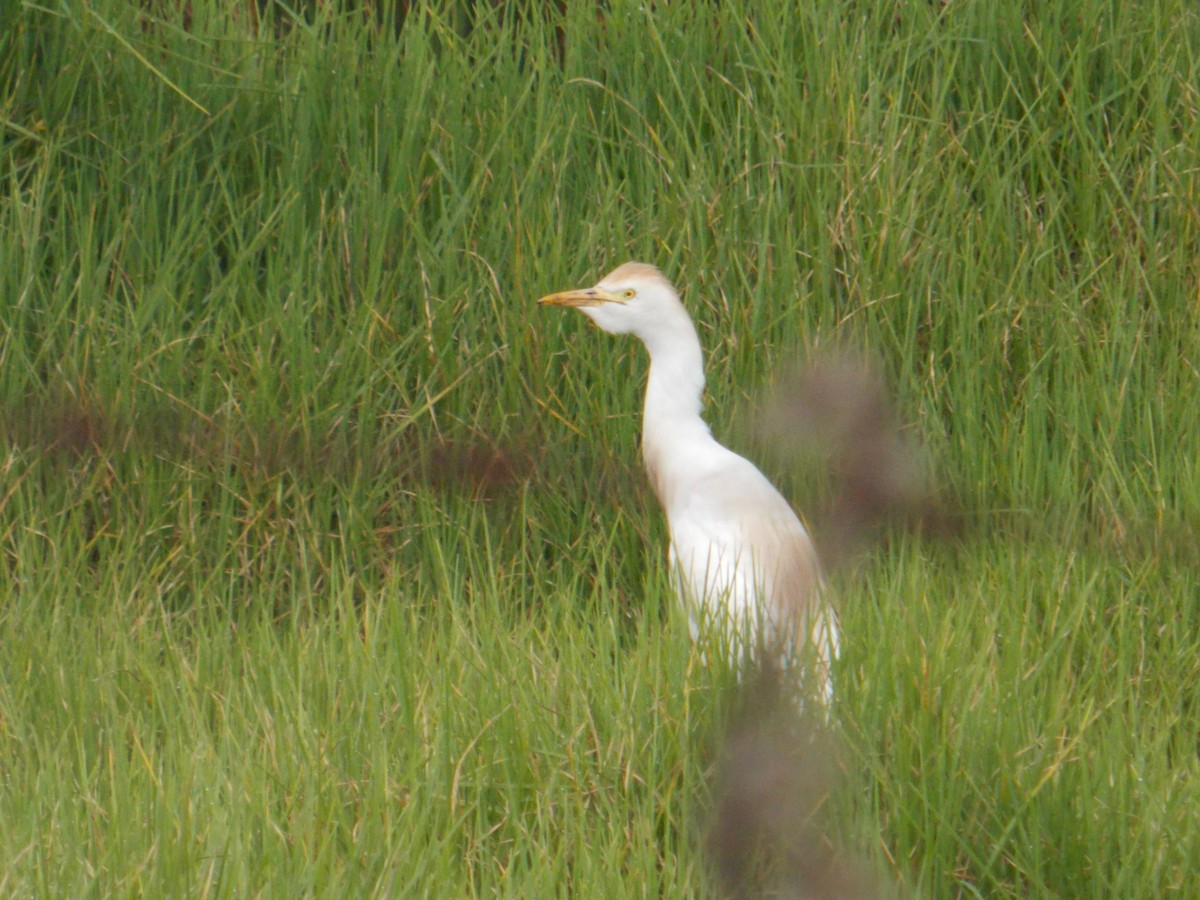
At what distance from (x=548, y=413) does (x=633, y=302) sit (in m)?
0.35

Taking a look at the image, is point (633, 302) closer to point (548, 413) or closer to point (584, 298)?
point (584, 298)

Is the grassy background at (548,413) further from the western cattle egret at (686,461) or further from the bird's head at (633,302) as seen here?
the bird's head at (633,302)

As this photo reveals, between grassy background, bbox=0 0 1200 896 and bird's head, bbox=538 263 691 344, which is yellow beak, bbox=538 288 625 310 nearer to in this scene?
bird's head, bbox=538 263 691 344

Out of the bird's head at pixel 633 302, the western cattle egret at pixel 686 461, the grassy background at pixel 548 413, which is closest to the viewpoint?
the grassy background at pixel 548 413

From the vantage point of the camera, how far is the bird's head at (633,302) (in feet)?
9.30

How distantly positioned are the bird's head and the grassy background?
269mm

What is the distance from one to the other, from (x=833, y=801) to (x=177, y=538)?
1.66 m

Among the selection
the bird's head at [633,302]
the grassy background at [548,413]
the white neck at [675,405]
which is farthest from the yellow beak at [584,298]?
the grassy background at [548,413]

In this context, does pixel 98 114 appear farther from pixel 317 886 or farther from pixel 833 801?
pixel 833 801

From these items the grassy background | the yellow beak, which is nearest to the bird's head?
the yellow beak

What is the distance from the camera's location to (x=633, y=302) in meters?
2.86

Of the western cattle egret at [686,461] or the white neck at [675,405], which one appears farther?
the white neck at [675,405]

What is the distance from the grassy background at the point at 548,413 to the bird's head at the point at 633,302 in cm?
27

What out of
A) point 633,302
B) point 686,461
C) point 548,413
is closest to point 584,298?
point 633,302
